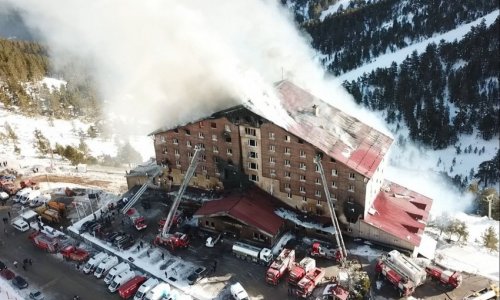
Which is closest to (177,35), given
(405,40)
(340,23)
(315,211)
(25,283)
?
(315,211)

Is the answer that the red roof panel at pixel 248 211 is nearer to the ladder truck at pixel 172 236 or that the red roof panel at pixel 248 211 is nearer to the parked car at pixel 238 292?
the ladder truck at pixel 172 236

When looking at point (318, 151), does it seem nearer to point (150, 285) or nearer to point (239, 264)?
point (239, 264)

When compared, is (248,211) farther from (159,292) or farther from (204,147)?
(159,292)

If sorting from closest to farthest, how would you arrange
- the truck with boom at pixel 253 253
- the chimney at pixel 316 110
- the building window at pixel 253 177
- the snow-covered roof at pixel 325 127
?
the truck with boom at pixel 253 253 < the snow-covered roof at pixel 325 127 < the chimney at pixel 316 110 < the building window at pixel 253 177

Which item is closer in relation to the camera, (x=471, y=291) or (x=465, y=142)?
(x=471, y=291)

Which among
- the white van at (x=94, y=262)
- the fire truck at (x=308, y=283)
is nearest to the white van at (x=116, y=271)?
the white van at (x=94, y=262)

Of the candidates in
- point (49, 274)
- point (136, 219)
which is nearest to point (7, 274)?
point (49, 274)

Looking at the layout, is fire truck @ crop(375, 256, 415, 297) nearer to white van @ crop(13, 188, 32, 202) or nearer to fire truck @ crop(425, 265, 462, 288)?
fire truck @ crop(425, 265, 462, 288)

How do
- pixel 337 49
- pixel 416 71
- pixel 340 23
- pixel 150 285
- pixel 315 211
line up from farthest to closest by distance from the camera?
1. pixel 340 23
2. pixel 337 49
3. pixel 416 71
4. pixel 315 211
5. pixel 150 285
